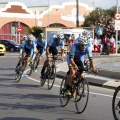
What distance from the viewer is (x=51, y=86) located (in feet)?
42.4

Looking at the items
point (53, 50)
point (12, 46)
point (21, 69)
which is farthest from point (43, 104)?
point (12, 46)

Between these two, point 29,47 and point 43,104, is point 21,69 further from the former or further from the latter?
point 43,104

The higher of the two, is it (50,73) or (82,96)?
(50,73)

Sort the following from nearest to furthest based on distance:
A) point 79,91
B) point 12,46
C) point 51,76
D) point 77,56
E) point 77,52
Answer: point 79,91 < point 77,52 < point 77,56 < point 51,76 < point 12,46

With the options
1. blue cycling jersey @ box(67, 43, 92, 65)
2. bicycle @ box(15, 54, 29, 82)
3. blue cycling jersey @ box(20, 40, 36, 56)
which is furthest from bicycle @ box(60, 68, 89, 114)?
blue cycling jersey @ box(20, 40, 36, 56)

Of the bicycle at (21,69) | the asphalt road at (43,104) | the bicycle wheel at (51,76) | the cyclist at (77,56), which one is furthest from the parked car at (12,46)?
the cyclist at (77,56)

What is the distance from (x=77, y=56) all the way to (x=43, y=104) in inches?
61.6

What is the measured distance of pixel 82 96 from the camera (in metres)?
8.97

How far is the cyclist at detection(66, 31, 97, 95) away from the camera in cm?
909

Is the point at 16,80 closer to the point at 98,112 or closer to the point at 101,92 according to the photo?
the point at 101,92

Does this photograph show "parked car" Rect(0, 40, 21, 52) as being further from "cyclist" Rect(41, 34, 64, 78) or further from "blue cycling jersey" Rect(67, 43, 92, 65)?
"blue cycling jersey" Rect(67, 43, 92, 65)

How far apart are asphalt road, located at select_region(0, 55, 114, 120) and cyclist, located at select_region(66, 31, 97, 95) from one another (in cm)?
68

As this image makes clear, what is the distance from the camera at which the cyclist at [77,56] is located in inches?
358

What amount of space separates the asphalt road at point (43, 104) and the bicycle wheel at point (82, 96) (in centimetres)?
16
